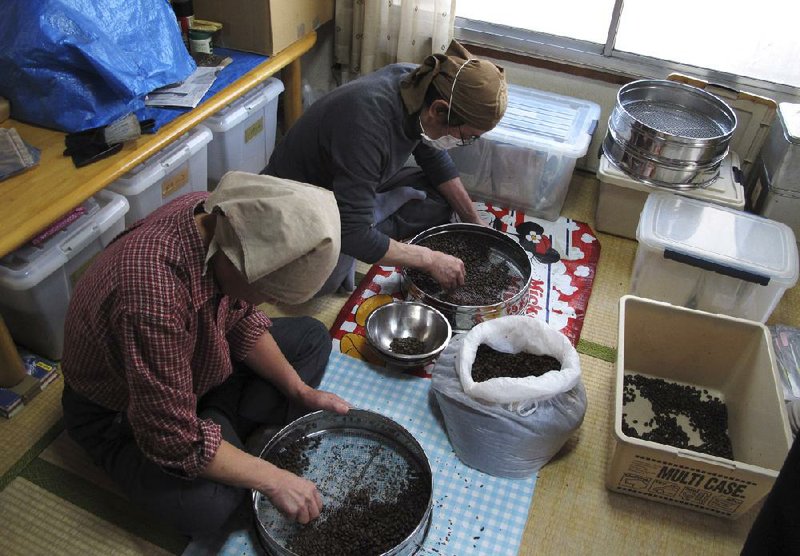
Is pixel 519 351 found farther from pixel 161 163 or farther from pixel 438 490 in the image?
pixel 161 163

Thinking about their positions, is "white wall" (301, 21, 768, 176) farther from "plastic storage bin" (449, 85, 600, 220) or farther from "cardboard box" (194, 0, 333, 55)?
"cardboard box" (194, 0, 333, 55)

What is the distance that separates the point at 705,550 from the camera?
5.11ft

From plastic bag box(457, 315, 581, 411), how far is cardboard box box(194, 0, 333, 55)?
1391 millimetres

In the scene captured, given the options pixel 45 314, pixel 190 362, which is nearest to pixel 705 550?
pixel 190 362

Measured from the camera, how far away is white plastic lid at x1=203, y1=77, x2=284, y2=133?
2268 mm

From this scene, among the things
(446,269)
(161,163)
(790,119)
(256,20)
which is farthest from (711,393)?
(256,20)

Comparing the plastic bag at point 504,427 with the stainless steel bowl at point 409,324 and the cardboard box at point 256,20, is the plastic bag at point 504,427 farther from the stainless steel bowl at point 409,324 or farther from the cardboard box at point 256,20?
the cardboard box at point 256,20

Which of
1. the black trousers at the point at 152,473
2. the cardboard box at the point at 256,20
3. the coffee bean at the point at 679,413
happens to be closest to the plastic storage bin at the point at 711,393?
the coffee bean at the point at 679,413

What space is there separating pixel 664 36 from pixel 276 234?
7.57 feet

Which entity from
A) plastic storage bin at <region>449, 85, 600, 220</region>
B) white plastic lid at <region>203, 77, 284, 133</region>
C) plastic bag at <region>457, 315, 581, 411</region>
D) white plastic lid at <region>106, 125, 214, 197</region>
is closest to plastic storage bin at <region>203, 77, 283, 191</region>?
white plastic lid at <region>203, 77, 284, 133</region>

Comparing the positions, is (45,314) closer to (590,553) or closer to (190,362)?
(190,362)

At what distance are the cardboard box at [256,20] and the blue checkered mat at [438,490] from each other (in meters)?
1.25

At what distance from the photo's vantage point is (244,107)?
2.35 m

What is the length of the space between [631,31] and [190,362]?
2292mm
